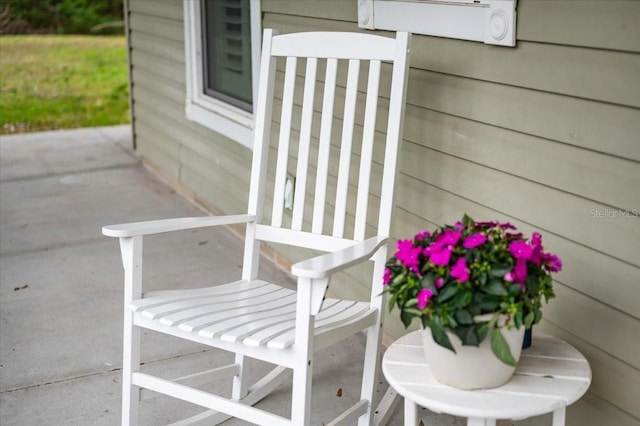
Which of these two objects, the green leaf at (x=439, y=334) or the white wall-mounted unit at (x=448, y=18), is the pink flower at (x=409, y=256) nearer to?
the green leaf at (x=439, y=334)

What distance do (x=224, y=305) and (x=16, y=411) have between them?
86 cm

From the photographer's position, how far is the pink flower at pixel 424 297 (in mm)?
1690

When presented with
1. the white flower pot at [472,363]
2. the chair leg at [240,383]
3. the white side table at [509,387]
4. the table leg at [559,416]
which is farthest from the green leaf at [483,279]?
the chair leg at [240,383]

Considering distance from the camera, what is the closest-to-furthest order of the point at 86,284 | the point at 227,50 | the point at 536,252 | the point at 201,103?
the point at 536,252 → the point at 86,284 → the point at 227,50 → the point at 201,103

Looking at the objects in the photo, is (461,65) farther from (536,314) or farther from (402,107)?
(536,314)

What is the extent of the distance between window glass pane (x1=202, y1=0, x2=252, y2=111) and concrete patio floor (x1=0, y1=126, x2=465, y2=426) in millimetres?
744

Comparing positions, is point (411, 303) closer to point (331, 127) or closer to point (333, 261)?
point (333, 261)

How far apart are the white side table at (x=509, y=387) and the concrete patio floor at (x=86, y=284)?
0.72 metres

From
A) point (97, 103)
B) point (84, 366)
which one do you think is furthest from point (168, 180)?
→ point (97, 103)

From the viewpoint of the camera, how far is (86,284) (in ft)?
12.4

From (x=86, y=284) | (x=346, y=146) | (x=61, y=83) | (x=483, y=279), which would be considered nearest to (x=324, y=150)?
(x=346, y=146)

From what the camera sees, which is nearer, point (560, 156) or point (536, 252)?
→ point (536, 252)

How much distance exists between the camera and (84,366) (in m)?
2.97

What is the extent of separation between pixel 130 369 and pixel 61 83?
26.5 ft
